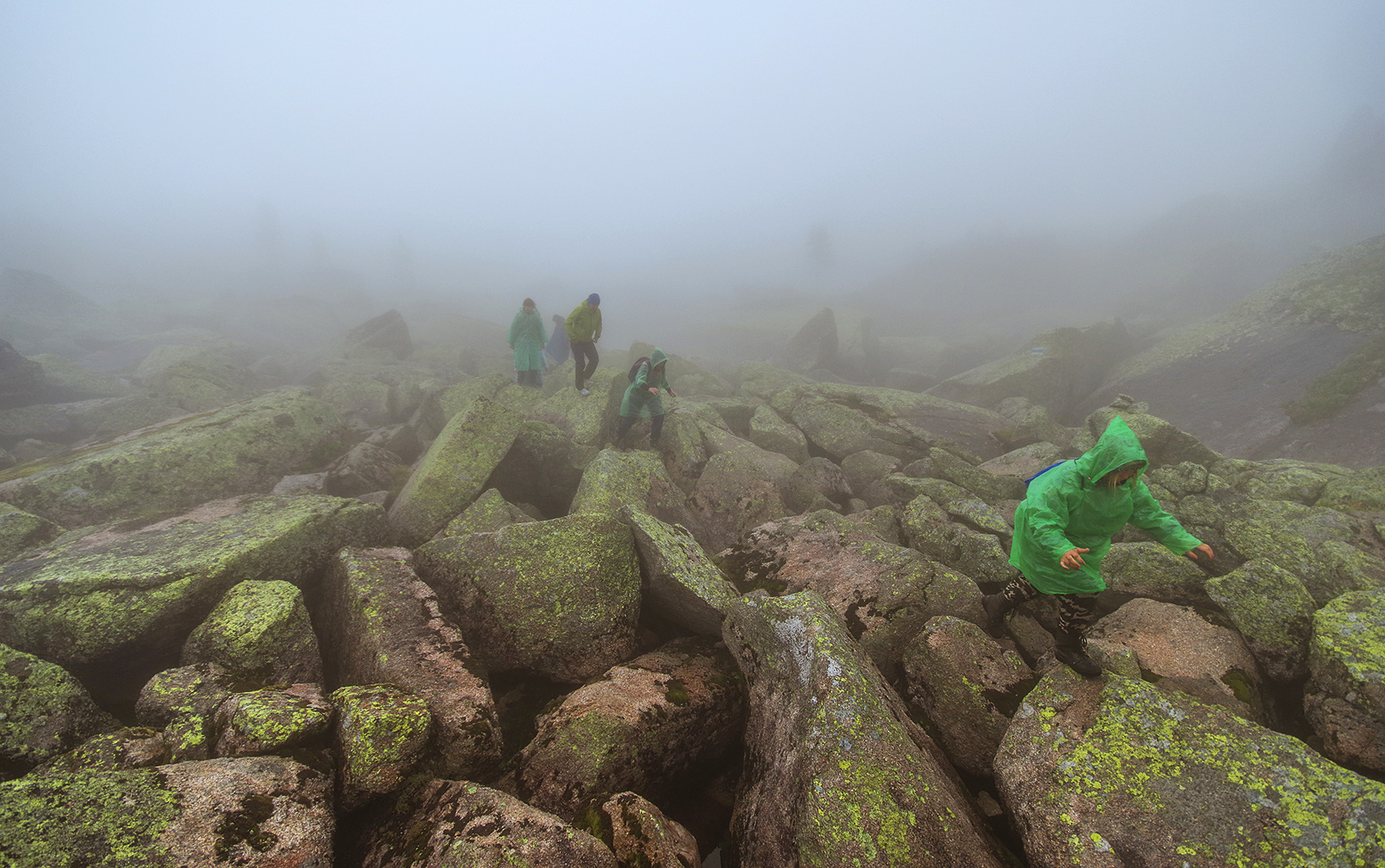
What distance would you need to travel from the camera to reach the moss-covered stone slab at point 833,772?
13.7ft

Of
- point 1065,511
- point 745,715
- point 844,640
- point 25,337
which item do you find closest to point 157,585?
point 745,715

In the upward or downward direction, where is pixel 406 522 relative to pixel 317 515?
downward

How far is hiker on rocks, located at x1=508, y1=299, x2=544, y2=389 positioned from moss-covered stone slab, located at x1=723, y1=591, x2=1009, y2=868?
1548 cm

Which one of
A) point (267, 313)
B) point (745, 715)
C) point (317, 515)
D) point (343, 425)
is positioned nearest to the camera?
point (745, 715)

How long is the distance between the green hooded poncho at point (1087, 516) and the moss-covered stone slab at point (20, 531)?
16.2 meters

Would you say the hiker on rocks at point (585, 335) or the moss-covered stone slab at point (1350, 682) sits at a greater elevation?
the hiker on rocks at point (585, 335)

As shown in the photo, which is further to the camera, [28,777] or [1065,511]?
[1065,511]

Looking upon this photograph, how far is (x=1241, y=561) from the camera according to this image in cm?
830

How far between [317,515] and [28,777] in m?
4.80

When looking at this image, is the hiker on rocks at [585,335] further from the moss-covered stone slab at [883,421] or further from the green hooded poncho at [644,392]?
the moss-covered stone slab at [883,421]

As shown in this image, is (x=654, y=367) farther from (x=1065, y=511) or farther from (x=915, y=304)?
(x=915, y=304)

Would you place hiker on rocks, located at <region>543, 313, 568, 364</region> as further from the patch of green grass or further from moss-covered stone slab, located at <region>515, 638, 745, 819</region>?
the patch of green grass

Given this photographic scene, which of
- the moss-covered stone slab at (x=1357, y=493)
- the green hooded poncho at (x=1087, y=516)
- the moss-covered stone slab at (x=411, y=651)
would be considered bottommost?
the moss-covered stone slab at (x=1357, y=493)

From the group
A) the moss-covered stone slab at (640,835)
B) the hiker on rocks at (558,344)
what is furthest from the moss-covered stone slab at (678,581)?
the hiker on rocks at (558,344)
